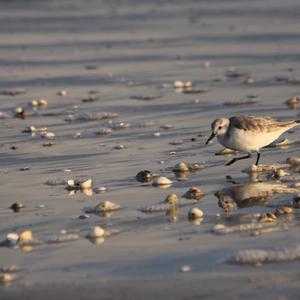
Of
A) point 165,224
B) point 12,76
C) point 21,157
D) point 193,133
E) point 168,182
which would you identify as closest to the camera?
point 165,224

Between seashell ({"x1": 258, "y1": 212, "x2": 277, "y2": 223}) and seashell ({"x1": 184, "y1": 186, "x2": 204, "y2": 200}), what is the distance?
0.97 m

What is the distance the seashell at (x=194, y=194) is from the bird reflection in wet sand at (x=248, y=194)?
0.17 metres

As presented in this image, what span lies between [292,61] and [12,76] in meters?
4.99

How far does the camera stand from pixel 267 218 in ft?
24.9

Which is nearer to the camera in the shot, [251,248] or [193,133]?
[251,248]

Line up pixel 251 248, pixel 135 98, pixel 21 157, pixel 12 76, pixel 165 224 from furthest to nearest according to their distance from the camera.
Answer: pixel 12 76 → pixel 135 98 → pixel 21 157 → pixel 165 224 → pixel 251 248

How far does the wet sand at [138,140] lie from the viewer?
21.0 feet

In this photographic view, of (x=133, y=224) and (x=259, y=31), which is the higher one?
(x=259, y=31)

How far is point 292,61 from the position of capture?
54.8 ft

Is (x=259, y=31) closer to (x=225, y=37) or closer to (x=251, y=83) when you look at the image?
(x=225, y=37)

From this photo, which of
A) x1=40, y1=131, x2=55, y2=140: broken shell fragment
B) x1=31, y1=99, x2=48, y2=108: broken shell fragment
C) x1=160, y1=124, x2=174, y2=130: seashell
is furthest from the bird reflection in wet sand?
x1=31, y1=99, x2=48, y2=108: broken shell fragment

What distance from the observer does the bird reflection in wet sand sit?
27.3ft

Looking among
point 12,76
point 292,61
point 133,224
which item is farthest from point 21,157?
point 292,61

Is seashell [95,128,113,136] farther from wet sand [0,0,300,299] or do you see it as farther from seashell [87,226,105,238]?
seashell [87,226,105,238]
